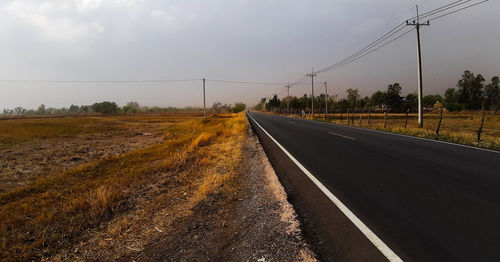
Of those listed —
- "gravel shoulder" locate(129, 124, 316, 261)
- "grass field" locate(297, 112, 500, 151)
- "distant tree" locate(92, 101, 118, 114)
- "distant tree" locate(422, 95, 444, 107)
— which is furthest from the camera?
"distant tree" locate(422, 95, 444, 107)

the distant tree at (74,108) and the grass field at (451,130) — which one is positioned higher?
the distant tree at (74,108)

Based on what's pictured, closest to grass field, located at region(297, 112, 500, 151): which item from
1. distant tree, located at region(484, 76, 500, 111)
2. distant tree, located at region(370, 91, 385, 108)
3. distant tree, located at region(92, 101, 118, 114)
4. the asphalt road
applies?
the asphalt road

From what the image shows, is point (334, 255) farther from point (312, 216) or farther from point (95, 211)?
point (95, 211)

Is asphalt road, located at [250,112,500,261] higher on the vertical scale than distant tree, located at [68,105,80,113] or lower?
lower

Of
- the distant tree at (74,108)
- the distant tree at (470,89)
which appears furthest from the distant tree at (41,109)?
the distant tree at (470,89)

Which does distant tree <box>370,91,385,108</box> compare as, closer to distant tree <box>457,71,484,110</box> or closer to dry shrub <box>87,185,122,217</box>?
distant tree <box>457,71,484,110</box>

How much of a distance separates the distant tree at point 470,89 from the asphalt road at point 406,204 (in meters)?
111

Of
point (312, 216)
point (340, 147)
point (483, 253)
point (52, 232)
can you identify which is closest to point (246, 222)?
point (312, 216)

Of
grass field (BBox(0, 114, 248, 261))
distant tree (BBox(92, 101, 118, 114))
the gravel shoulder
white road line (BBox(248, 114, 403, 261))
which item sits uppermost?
distant tree (BBox(92, 101, 118, 114))

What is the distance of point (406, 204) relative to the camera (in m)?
3.48

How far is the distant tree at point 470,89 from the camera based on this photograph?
277 ft

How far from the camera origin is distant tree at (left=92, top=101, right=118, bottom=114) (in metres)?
93.0

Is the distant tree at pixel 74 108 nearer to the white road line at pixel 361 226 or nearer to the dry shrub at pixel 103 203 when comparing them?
the dry shrub at pixel 103 203

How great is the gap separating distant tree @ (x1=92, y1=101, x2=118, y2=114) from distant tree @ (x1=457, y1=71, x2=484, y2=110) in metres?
142
